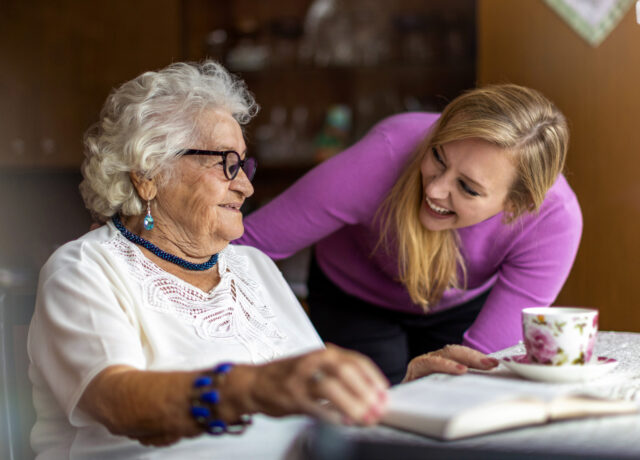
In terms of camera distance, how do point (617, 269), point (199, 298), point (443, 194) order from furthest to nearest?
point (617, 269), point (443, 194), point (199, 298)

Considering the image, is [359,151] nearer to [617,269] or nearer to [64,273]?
[64,273]

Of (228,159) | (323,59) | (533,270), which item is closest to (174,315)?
(228,159)

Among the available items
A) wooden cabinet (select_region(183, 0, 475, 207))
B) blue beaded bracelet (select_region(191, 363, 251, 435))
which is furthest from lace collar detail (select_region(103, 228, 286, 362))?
wooden cabinet (select_region(183, 0, 475, 207))

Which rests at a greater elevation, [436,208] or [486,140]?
[486,140]

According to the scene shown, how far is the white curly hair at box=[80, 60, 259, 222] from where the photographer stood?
4.22 feet

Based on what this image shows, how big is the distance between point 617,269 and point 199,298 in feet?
6.74

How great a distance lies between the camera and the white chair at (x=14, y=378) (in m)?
1.23

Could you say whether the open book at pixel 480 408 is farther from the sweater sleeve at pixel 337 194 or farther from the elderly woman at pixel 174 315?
the sweater sleeve at pixel 337 194

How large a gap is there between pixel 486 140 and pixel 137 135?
0.71 metres

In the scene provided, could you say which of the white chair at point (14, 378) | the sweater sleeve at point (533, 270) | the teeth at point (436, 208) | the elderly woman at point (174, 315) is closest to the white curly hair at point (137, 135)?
the elderly woman at point (174, 315)

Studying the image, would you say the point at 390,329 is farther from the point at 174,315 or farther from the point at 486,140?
the point at 174,315

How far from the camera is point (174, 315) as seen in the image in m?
1.15

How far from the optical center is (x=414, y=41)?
3.71 m

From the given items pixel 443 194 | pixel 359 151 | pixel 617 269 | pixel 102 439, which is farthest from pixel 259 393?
pixel 617 269
